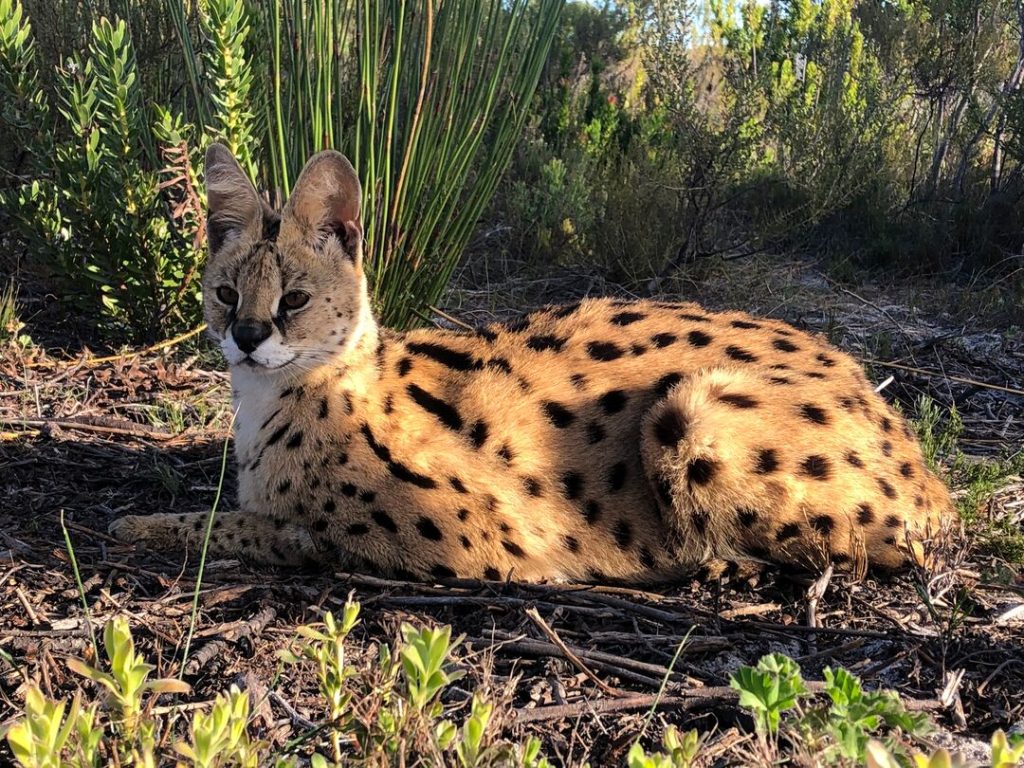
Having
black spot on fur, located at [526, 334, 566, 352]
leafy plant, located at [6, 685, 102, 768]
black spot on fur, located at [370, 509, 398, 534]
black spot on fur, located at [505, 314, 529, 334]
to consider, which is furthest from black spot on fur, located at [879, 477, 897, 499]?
leafy plant, located at [6, 685, 102, 768]

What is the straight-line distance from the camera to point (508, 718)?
7.36 feet

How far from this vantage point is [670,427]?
3.32m

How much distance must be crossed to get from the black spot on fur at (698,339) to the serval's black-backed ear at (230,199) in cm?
160

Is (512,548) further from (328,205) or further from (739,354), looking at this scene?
(328,205)

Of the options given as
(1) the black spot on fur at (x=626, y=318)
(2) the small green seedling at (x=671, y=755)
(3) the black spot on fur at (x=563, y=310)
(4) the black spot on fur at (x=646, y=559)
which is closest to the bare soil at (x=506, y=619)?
(4) the black spot on fur at (x=646, y=559)

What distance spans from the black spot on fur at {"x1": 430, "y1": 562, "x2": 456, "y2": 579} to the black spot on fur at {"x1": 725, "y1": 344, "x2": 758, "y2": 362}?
1.25 m

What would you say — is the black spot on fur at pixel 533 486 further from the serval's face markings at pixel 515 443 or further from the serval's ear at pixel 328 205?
the serval's ear at pixel 328 205

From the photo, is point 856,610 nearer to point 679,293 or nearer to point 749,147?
point 679,293

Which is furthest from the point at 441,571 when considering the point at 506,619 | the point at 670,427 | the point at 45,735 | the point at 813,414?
the point at 45,735

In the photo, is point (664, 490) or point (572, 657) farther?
point (664, 490)

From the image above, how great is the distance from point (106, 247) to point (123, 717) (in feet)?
12.5

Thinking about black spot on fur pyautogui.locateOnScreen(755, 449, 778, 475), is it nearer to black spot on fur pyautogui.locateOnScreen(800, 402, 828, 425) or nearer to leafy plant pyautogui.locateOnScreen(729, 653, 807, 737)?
black spot on fur pyautogui.locateOnScreen(800, 402, 828, 425)

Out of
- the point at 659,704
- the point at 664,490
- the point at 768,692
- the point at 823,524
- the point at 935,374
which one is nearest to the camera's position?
the point at 768,692

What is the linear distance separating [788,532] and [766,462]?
0.78 feet
